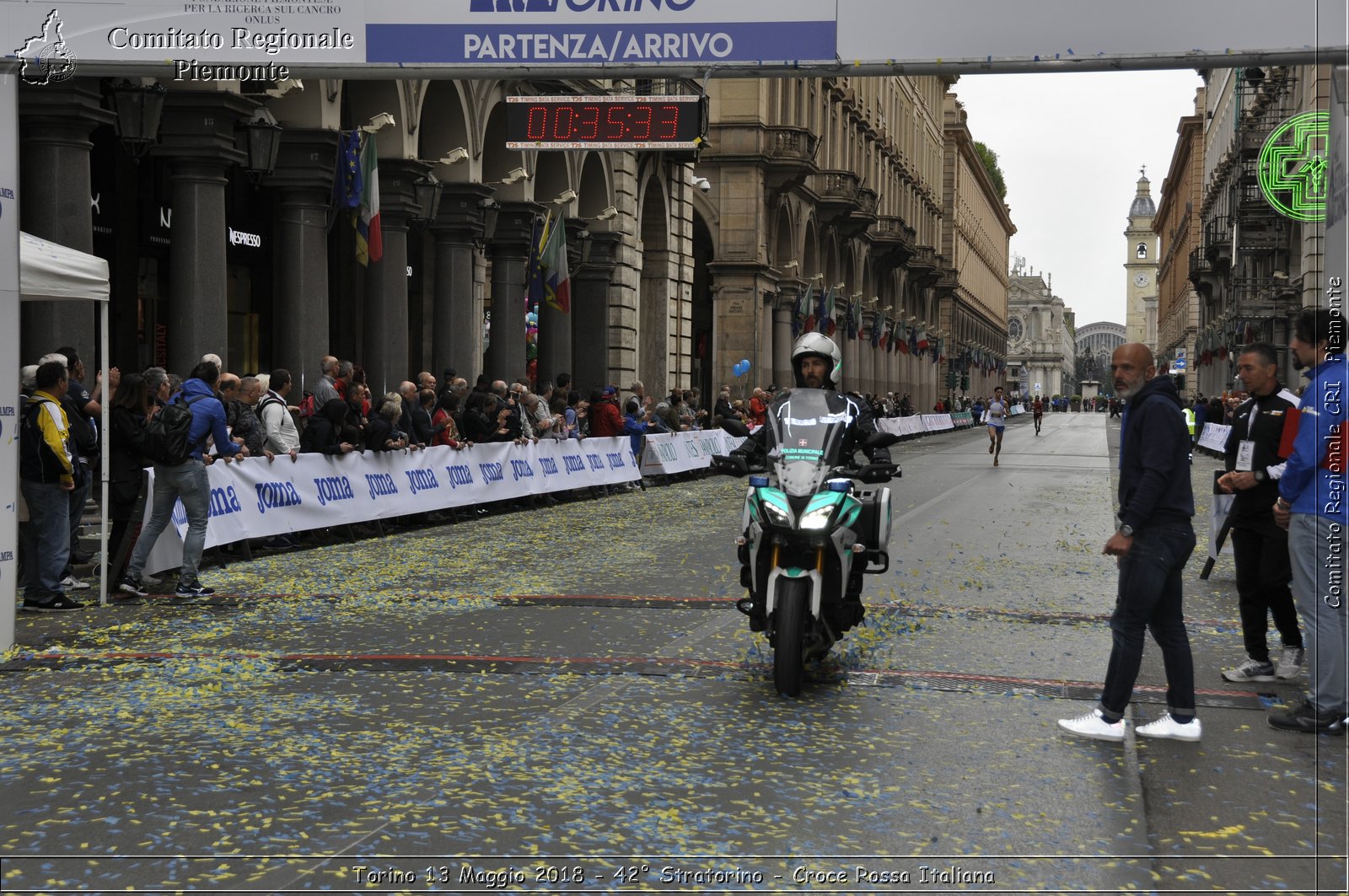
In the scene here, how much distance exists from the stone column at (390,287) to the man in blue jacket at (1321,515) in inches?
707

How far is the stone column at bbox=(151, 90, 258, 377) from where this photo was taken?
58.2ft

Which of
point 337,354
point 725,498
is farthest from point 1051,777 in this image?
point 337,354

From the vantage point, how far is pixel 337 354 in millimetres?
26516

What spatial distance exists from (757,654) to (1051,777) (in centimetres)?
289

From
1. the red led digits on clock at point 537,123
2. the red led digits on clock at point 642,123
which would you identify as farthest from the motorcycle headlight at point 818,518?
the red led digits on clock at point 537,123

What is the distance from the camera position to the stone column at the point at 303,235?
66.6 feet

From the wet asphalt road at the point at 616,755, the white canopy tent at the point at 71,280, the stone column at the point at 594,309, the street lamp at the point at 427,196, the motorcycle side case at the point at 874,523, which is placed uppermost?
the street lamp at the point at 427,196

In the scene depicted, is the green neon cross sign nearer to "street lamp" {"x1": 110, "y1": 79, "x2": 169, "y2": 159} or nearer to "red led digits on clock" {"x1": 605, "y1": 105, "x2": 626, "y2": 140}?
"red led digits on clock" {"x1": 605, "y1": 105, "x2": 626, "y2": 140}

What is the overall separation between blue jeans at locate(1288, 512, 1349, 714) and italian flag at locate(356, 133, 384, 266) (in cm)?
1556

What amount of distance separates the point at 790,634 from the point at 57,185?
11.3 metres

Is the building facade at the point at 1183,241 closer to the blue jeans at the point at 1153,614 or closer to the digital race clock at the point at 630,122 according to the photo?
the digital race clock at the point at 630,122

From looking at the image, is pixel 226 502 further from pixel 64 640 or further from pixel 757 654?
pixel 757 654

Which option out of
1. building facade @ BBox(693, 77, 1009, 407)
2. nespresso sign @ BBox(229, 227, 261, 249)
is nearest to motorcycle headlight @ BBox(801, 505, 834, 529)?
nespresso sign @ BBox(229, 227, 261, 249)

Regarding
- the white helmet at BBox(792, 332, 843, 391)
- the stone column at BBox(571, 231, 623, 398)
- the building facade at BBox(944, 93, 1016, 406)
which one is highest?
the building facade at BBox(944, 93, 1016, 406)
